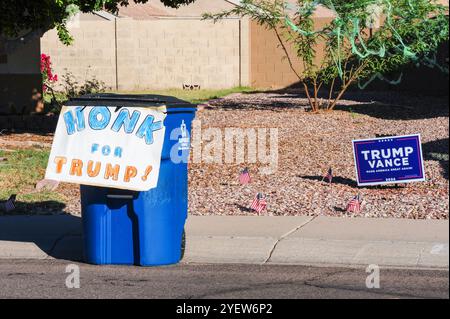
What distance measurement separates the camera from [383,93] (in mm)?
27594

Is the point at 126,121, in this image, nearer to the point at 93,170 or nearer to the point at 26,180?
the point at 93,170

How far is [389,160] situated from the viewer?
12.4 metres

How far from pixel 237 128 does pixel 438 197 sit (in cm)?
678

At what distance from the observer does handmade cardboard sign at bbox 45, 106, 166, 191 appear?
891 cm

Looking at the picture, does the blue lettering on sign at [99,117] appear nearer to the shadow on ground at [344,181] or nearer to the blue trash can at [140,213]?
the blue trash can at [140,213]

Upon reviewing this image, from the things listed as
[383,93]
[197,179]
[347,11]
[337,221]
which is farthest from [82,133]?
[383,93]

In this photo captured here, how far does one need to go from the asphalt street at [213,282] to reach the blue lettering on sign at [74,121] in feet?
4.22

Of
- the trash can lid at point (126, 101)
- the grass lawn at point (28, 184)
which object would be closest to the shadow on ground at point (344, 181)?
the grass lawn at point (28, 184)

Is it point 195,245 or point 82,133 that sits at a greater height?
point 82,133

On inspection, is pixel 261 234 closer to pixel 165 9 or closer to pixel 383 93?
pixel 383 93

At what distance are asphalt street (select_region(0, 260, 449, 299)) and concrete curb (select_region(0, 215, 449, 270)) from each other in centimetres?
30

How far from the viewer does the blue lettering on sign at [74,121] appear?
907 cm

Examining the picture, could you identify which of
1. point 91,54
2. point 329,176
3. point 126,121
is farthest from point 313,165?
point 91,54

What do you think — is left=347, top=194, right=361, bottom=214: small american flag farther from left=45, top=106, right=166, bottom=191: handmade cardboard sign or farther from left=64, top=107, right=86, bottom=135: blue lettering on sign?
left=64, top=107, right=86, bottom=135: blue lettering on sign
